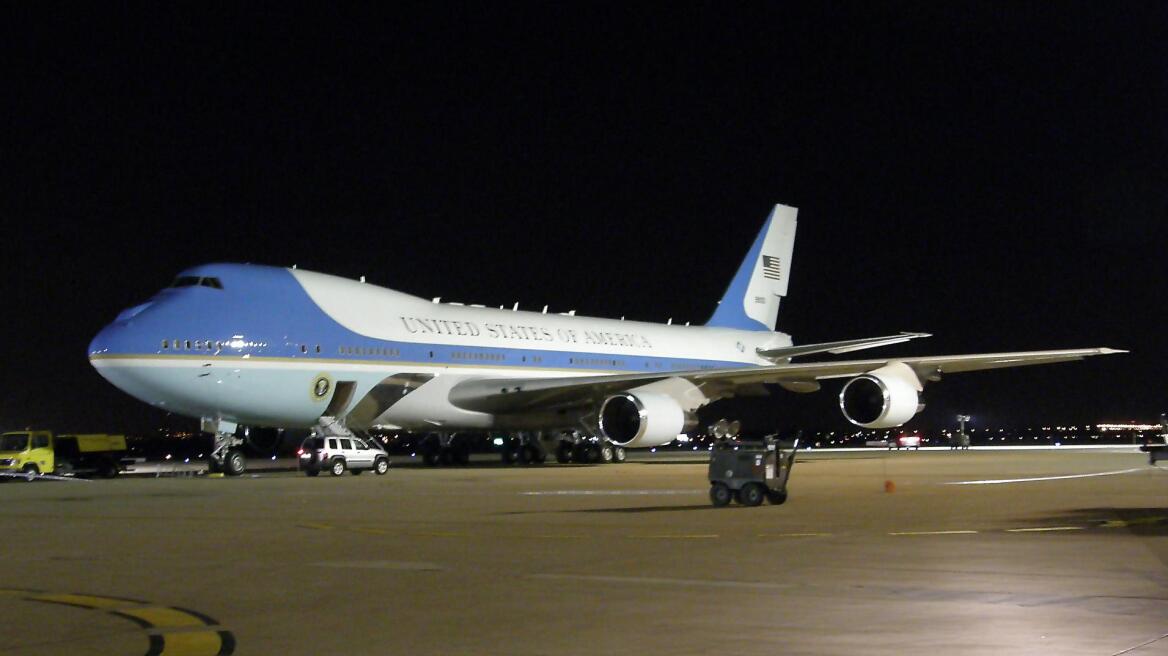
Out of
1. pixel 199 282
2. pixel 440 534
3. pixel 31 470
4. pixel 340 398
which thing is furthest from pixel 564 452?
pixel 440 534

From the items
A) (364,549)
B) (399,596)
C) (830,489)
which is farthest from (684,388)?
(399,596)

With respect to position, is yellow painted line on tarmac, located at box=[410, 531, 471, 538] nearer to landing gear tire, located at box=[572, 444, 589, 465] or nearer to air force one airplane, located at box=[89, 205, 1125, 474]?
air force one airplane, located at box=[89, 205, 1125, 474]

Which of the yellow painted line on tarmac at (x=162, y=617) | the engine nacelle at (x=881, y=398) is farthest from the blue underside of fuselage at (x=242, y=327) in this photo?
the yellow painted line on tarmac at (x=162, y=617)

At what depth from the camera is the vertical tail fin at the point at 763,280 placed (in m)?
50.1

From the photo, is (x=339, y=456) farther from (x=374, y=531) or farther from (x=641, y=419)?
(x=374, y=531)

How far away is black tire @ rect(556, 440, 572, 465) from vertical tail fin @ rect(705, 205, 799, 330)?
11653mm

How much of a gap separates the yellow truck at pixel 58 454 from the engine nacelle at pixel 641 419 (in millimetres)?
13766

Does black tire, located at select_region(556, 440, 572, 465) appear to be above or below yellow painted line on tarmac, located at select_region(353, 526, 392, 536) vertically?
above

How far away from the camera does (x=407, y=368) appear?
3503cm

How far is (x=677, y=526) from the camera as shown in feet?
53.5

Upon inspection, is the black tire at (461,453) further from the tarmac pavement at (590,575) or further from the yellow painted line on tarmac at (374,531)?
the yellow painted line on tarmac at (374,531)

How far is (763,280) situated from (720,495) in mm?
31801

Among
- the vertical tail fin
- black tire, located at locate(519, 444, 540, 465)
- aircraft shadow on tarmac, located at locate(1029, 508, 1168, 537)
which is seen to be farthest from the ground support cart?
the vertical tail fin

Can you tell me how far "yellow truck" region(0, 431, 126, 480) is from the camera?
35719mm
